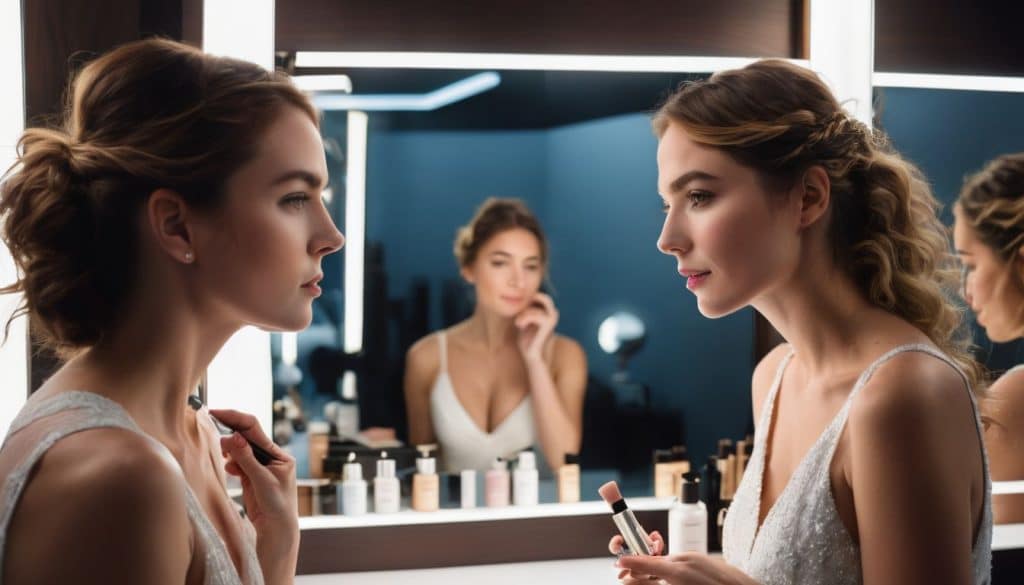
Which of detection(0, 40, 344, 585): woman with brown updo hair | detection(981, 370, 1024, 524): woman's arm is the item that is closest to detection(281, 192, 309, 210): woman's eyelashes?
detection(0, 40, 344, 585): woman with brown updo hair

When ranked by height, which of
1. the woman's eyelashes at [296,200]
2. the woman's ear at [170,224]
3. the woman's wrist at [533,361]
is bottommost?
the woman's wrist at [533,361]

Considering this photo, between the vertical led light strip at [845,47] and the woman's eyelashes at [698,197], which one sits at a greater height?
the vertical led light strip at [845,47]

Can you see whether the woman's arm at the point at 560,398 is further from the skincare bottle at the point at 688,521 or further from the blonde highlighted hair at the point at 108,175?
the blonde highlighted hair at the point at 108,175

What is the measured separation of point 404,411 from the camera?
1.61 metres

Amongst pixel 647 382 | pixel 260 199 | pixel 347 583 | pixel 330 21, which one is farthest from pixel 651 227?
pixel 260 199

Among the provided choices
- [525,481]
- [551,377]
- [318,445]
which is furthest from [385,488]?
[551,377]

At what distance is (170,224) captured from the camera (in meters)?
0.90

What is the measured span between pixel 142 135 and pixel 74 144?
0.22 ft

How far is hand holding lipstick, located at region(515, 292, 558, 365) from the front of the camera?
1670 millimetres

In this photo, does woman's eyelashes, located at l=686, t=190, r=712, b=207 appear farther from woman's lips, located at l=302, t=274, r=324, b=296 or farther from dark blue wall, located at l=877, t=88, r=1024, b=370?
dark blue wall, located at l=877, t=88, r=1024, b=370

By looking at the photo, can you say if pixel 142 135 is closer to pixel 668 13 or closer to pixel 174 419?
pixel 174 419

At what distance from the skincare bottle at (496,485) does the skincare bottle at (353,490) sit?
Answer: 8.1 inches

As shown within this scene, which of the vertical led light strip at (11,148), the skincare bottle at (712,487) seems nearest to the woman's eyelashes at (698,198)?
the skincare bottle at (712,487)

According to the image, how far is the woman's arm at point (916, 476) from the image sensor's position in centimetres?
97
